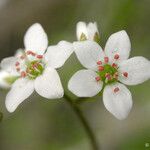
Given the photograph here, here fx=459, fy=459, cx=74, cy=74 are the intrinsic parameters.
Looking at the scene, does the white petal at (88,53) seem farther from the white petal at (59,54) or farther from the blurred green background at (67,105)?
the blurred green background at (67,105)

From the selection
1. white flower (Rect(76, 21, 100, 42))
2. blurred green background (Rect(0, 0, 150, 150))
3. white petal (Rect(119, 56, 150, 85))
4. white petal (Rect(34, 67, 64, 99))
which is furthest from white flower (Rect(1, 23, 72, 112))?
blurred green background (Rect(0, 0, 150, 150))

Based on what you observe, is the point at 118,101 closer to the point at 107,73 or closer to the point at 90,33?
the point at 107,73

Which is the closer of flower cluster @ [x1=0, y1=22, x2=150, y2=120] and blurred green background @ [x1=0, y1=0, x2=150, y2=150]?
flower cluster @ [x1=0, y1=22, x2=150, y2=120]

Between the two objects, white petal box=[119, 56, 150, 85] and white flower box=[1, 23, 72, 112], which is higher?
white flower box=[1, 23, 72, 112]

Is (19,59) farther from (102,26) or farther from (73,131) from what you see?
(102,26)

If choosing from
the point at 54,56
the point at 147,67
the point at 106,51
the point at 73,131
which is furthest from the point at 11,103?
the point at 73,131

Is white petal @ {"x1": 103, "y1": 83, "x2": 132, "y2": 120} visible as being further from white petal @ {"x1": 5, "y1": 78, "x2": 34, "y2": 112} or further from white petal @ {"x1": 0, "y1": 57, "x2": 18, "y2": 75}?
white petal @ {"x1": 0, "y1": 57, "x2": 18, "y2": 75}

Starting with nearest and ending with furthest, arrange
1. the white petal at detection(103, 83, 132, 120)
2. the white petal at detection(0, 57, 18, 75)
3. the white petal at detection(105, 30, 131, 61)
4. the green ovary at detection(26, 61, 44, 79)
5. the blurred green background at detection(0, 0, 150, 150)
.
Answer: the white petal at detection(103, 83, 132, 120) → the white petal at detection(105, 30, 131, 61) → the green ovary at detection(26, 61, 44, 79) → the white petal at detection(0, 57, 18, 75) → the blurred green background at detection(0, 0, 150, 150)
